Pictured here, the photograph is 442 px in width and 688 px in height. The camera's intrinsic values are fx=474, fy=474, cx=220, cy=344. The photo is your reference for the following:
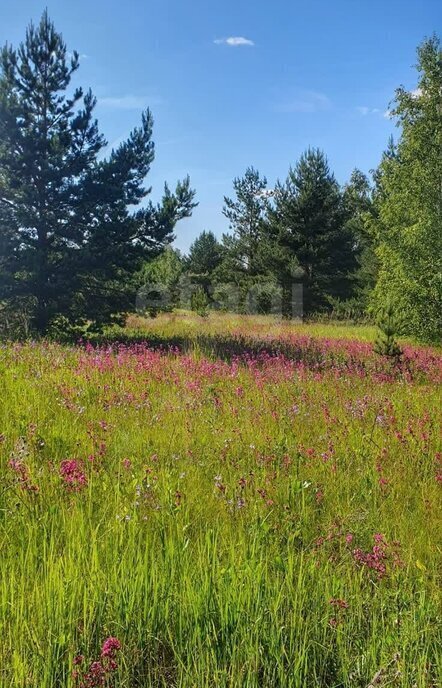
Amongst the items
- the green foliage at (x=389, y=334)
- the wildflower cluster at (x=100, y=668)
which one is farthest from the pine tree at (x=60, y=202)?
the wildflower cluster at (x=100, y=668)

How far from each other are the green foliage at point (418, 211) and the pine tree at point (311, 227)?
12411 millimetres

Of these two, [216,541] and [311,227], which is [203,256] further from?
[216,541]

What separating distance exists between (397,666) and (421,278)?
1727cm

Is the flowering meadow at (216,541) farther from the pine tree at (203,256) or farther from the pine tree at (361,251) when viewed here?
the pine tree at (203,256)

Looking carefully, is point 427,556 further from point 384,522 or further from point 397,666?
point 397,666

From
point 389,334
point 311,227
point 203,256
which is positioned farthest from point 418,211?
point 203,256

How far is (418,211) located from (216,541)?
684 inches

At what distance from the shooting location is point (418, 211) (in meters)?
17.1

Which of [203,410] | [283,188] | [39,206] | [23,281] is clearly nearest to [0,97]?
[39,206]

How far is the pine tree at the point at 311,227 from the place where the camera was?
31125 millimetres

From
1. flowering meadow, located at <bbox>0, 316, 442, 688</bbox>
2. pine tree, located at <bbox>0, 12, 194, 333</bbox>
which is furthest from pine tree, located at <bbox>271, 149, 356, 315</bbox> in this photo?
flowering meadow, located at <bbox>0, 316, 442, 688</bbox>

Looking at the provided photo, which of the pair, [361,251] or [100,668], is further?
[361,251]

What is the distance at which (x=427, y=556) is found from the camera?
2.61 meters

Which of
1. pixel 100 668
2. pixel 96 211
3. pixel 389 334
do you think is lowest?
pixel 100 668
